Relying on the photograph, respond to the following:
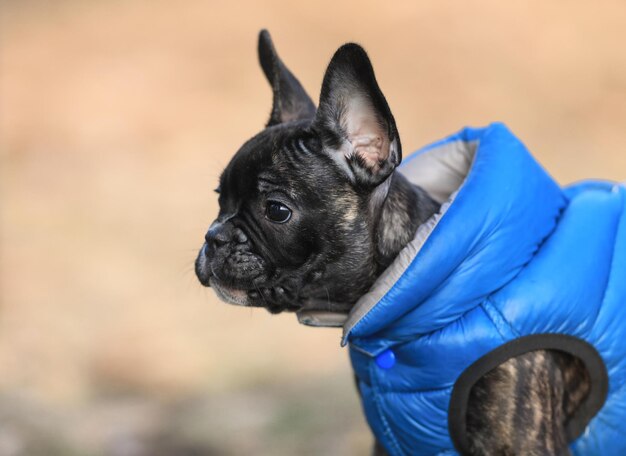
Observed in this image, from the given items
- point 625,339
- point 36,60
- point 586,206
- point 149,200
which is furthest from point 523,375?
point 36,60

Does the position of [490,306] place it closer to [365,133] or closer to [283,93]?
[365,133]

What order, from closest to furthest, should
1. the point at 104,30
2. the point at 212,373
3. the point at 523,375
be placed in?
the point at 523,375 < the point at 212,373 < the point at 104,30

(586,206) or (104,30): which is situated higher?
(586,206)

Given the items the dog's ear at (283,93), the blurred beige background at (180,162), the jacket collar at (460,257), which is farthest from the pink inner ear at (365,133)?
A: the blurred beige background at (180,162)

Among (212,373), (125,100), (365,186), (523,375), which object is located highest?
(365,186)

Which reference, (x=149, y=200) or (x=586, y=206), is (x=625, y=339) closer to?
(x=586, y=206)

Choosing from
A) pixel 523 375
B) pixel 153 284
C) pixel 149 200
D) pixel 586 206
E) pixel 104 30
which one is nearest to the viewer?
pixel 523 375

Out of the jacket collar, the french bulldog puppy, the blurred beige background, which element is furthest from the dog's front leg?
the blurred beige background
